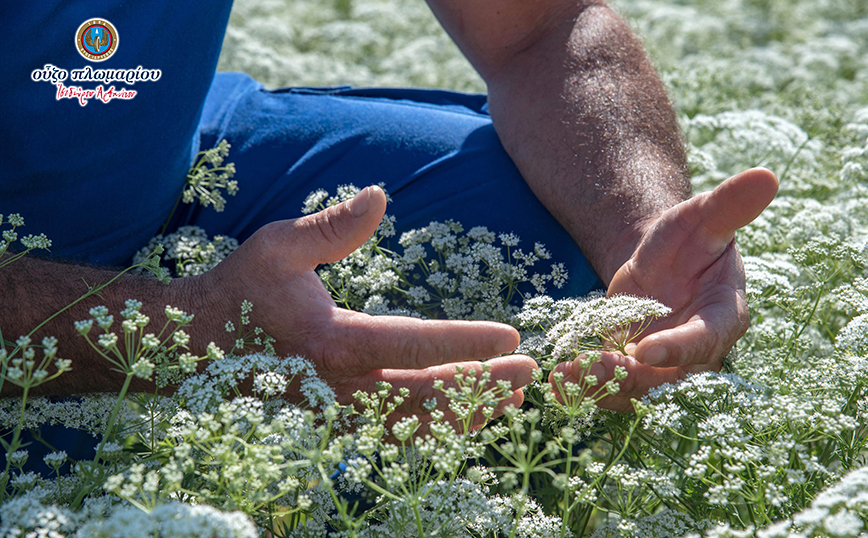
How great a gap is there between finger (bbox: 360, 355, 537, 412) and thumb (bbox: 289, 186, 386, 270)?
0.49 metres

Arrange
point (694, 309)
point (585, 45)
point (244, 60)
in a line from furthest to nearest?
point (244, 60) < point (585, 45) < point (694, 309)

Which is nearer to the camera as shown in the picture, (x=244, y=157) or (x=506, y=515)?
(x=506, y=515)

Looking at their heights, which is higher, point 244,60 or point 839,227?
point 244,60

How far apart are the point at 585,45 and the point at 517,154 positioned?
70 cm

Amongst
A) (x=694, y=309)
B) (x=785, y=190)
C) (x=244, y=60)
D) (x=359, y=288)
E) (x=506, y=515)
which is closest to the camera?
(x=506, y=515)

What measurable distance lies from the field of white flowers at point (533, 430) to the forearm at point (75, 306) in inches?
2.8

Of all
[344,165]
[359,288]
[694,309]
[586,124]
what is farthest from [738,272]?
[344,165]

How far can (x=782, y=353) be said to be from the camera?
2527 mm

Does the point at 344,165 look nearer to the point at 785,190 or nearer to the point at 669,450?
the point at 669,450

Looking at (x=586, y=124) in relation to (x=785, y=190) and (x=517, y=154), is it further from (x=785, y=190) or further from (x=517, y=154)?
(x=785, y=190)

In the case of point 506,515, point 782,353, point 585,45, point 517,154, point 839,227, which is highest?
point 585,45

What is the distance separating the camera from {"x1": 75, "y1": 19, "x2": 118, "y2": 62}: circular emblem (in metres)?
2.67

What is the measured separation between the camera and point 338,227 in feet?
7.40

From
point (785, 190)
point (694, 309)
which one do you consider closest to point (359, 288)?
point (694, 309)
